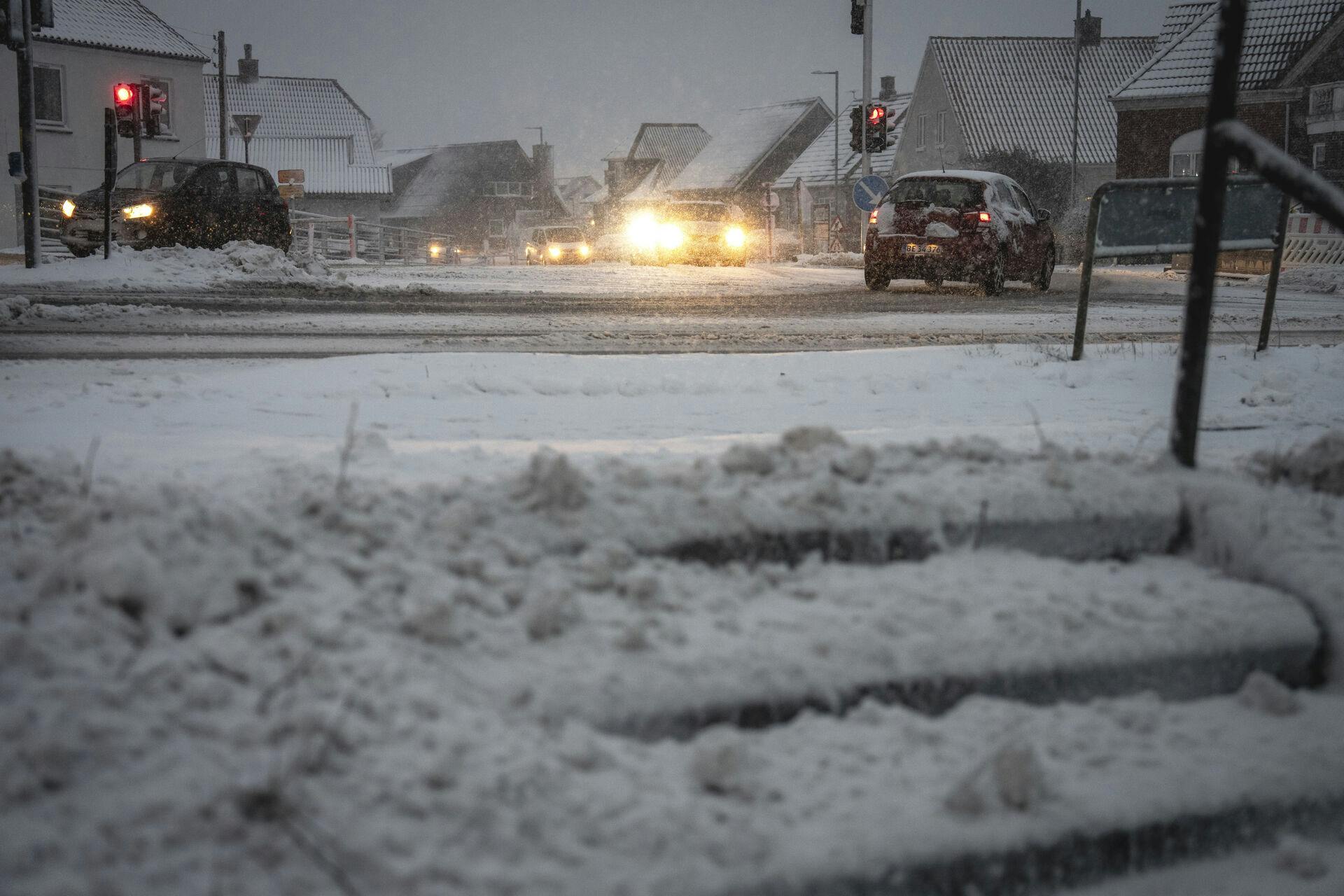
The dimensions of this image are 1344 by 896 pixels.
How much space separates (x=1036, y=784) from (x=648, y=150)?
277 ft

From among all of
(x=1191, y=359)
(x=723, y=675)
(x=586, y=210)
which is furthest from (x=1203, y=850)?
(x=586, y=210)

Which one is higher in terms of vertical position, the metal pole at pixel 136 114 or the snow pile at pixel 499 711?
the metal pole at pixel 136 114

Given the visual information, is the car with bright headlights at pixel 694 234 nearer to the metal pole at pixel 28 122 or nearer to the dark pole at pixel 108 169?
the dark pole at pixel 108 169

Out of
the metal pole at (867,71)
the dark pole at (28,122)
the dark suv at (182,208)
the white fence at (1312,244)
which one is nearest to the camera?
the dark pole at (28,122)

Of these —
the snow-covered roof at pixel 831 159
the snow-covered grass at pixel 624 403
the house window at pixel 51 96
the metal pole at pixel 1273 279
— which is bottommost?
the snow-covered grass at pixel 624 403

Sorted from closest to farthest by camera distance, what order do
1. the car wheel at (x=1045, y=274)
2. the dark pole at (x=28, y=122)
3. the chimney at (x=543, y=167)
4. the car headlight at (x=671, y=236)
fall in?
the dark pole at (x=28, y=122) < the car wheel at (x=1045, y=274) < the car headlight at (x=671, y=236) < the chimney at (x=543, y=167)

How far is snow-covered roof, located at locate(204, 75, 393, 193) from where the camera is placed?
63.9m

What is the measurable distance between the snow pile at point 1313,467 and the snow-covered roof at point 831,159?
188 feet

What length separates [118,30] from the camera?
119 feet

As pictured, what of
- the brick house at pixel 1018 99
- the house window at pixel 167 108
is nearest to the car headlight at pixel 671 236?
the house window at pixel 167 108

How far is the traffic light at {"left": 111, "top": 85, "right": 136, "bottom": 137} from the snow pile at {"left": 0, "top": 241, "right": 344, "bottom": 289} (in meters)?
5.81

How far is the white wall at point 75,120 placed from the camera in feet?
109

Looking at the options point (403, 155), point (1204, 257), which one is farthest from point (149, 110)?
point (403, 155)

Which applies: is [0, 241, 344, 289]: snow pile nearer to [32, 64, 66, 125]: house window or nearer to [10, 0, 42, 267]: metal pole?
[10, 0, 42, 267]: metal pole
